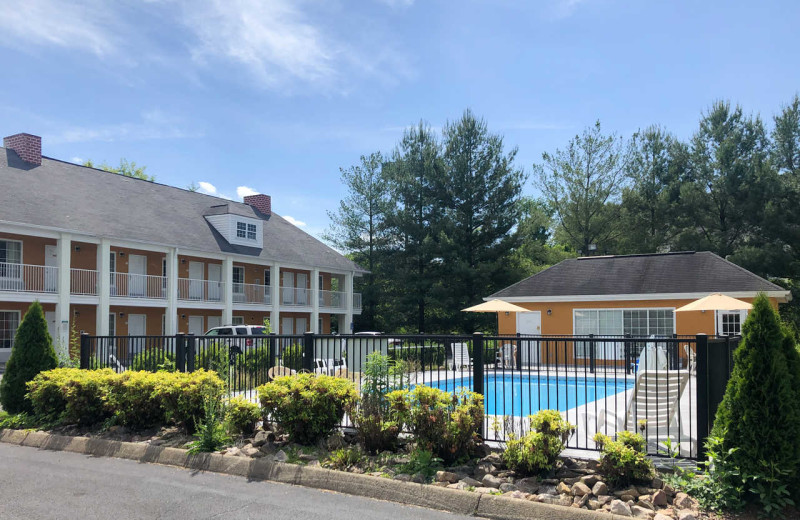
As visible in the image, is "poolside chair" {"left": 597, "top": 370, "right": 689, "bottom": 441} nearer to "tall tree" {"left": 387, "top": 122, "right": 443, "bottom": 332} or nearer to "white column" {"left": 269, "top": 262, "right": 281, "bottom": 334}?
"white column" {"left": 269, "top": 262, "right": 281, "bottom": 334}

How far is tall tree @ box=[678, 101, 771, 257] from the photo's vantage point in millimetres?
39344

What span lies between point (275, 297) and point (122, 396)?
1067 inches

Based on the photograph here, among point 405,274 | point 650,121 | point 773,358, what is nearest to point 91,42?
point 773,358

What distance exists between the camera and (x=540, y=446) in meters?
6.84

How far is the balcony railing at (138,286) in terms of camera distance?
29.6 m

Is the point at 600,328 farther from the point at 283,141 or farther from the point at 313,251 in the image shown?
the point at 313,251

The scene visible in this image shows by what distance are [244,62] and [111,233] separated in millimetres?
12613

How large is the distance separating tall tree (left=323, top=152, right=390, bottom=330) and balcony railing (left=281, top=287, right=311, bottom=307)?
8188mm

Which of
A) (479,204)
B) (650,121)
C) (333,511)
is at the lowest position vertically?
(333,511)

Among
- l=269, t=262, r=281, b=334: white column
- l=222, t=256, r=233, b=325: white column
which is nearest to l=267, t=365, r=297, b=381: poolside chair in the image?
l=222, t=256, r=233, b=325: white column

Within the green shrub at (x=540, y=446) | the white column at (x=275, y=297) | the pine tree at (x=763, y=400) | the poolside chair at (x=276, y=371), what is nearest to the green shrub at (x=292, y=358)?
the poolside chair at (x=276, y=371)

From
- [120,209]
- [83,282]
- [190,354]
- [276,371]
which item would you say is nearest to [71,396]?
[190,354]

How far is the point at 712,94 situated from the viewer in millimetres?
43156

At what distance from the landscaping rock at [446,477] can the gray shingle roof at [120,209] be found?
78.4ft
